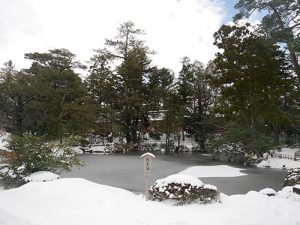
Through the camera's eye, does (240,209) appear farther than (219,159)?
No

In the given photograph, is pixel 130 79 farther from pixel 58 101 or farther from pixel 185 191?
pixel 185 191

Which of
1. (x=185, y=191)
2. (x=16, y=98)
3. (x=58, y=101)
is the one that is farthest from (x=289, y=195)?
(x=16, y=98)

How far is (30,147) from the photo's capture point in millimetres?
10070

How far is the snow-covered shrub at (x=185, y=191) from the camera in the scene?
25.8ft

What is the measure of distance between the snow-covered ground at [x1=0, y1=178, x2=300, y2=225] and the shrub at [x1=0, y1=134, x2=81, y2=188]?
192cm

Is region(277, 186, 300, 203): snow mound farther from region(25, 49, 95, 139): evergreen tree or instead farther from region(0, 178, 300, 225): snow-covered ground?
region(25, 49, 95, 139): evergreen tree

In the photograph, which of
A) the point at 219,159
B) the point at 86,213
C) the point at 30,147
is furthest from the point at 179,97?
the point at 86,213

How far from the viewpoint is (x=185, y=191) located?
25.9 feet

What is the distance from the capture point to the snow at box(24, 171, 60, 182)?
9.40 meters

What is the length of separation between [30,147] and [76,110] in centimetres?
1918

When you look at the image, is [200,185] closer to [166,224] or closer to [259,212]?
[259,212]

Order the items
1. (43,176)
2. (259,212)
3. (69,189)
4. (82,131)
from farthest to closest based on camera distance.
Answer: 1. (82,131)
2. (43,176)
3. (69,189)
4. (259,212)

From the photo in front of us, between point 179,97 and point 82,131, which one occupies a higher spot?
point 179,97

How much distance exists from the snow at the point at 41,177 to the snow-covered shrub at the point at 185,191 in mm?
3219
